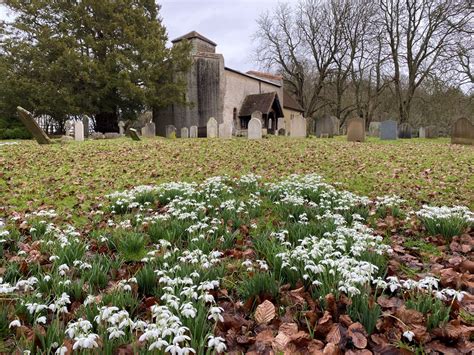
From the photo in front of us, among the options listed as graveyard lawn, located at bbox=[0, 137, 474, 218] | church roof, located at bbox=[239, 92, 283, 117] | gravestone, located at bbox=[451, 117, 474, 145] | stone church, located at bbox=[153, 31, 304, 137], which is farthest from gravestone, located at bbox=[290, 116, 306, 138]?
church roof, located at bbox=[239, 92, 283, 117]

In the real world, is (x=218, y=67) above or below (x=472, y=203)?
above

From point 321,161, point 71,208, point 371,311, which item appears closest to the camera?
point 371,311

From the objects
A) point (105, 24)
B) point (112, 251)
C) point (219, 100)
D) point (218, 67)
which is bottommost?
point (112, 251)

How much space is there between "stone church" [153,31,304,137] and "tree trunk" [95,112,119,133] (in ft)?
17.1

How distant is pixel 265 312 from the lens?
258 cm

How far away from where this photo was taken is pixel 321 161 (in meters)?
10.2

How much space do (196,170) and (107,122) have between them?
22927mm

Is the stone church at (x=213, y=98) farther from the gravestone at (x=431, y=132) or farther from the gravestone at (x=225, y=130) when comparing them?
the gravestone at (x=431, y=132)

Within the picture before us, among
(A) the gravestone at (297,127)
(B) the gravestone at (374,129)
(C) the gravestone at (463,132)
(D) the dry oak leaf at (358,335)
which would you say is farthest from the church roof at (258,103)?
(D) the dry oak leaf at (358,335)

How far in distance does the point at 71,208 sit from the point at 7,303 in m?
3.28

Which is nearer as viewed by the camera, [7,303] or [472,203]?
[7,303]

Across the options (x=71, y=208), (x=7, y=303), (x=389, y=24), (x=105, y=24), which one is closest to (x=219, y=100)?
(x=105, y=24)

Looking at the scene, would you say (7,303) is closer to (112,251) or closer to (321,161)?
(112,251)

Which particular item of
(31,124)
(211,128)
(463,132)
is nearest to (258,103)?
(211,128)
